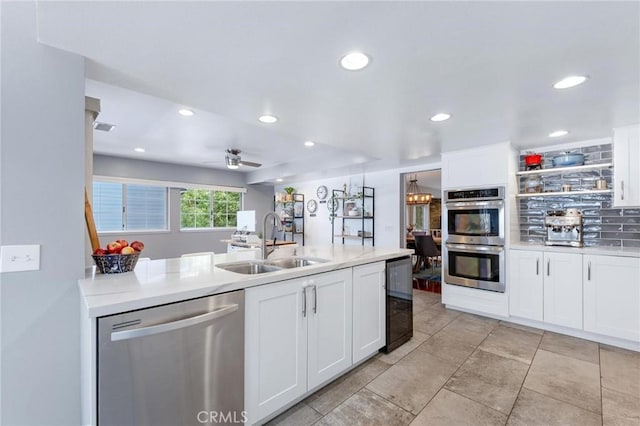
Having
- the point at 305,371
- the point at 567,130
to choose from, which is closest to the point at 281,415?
the point at 305,371

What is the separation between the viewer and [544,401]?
1.94 metres

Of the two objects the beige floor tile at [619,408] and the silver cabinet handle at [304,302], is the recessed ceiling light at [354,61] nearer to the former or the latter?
the silver cabinet handle at [304,302]

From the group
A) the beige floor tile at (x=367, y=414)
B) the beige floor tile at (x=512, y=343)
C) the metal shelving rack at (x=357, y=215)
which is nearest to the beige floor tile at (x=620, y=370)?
the beige floor tile at (x=512, y=343)

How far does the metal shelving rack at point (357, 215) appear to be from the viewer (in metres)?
5.96

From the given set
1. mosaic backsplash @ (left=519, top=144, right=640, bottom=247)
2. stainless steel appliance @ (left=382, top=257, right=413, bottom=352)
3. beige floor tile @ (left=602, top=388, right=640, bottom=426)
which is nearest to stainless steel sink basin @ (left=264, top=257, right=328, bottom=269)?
stainless steel appliance @ (left=382, top=257, right=413, bottom=352)

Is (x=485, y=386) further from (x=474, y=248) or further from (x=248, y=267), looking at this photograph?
(x=248, y=267)

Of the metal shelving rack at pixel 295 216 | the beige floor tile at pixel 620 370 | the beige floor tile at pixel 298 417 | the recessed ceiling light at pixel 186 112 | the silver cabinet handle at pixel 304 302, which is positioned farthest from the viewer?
the metal shelving rack at pixel 295 216

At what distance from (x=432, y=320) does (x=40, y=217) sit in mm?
3712

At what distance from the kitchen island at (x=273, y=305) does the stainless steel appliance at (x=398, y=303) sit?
0.13 meters

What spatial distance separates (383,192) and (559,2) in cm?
463

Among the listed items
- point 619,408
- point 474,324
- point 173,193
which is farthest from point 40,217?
point 173,193

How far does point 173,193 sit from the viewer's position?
6168 mm

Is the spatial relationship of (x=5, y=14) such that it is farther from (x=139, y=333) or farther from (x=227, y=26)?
(x=139, y=333)

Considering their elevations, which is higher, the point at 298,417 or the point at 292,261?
the point at 292,261
